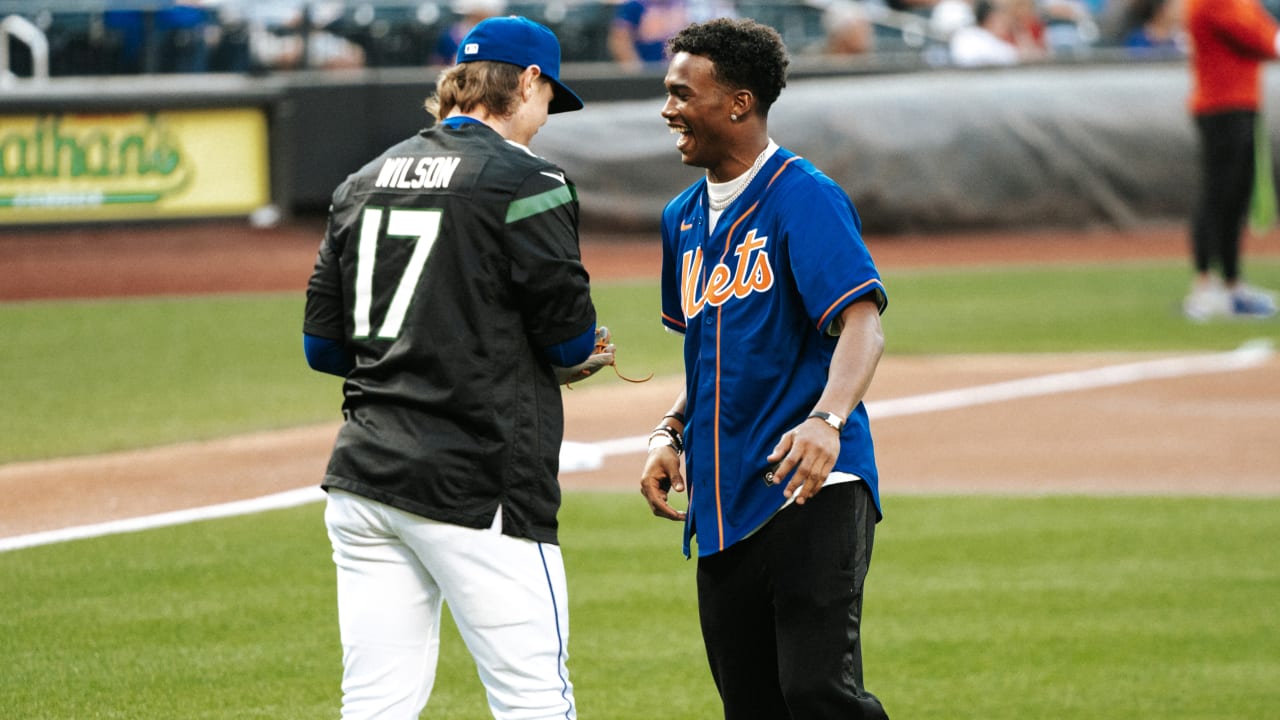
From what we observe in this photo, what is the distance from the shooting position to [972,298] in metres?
15.2

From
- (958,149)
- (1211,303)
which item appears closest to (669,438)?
(1211,303)

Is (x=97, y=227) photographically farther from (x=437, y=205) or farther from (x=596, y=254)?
(x=437, y=205)

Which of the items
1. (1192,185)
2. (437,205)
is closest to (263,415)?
(437,205)

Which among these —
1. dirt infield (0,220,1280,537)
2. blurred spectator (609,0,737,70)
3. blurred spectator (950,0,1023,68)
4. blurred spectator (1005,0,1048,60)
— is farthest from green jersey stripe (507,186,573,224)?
blurred spectator (1005,0,1048,60)

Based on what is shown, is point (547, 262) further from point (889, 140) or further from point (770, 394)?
point (889, 140)

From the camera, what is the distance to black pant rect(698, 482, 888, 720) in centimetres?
356

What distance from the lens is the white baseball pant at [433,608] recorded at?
3572 mm

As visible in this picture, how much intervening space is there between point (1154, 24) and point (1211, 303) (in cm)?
981

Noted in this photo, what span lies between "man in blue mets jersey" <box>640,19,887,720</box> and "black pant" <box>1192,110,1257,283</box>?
398 inches

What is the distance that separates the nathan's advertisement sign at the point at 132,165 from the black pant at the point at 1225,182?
1037 centimetres

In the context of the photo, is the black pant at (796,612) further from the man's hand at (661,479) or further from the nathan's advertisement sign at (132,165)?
the nathan's advertisement sign at (132,165)

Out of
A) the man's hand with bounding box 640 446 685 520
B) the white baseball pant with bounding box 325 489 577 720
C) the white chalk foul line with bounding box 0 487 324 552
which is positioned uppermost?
the man's hand with bounding box 640 446 685 520

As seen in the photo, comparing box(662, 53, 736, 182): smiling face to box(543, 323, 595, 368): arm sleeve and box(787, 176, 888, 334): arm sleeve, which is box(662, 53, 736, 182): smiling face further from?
box(543, 323, 595, 368): arm sleeve

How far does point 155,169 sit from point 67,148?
0.95 metres
